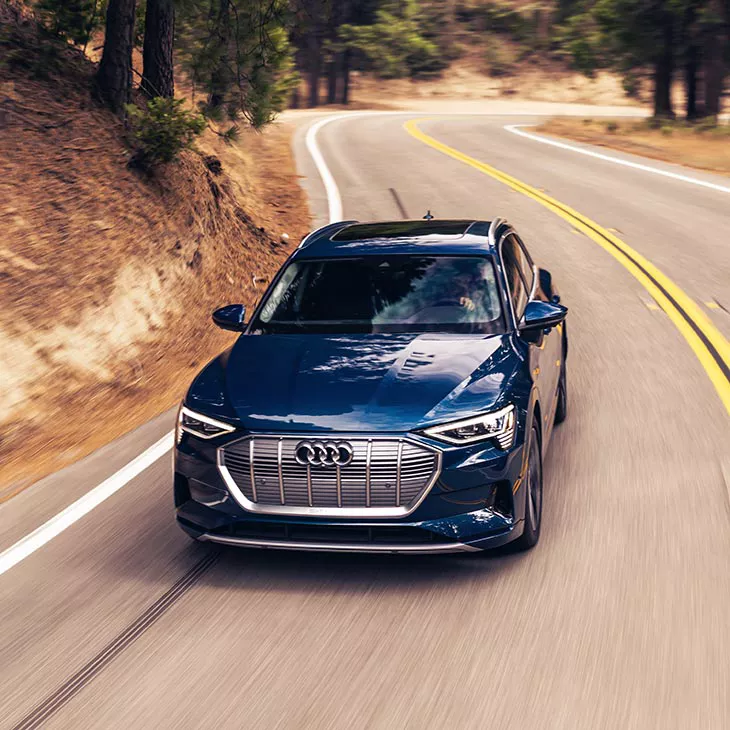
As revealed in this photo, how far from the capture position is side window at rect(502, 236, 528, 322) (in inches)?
272

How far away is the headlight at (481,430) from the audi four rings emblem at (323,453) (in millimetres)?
410

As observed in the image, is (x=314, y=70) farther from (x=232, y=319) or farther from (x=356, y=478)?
(x=356, y=478)

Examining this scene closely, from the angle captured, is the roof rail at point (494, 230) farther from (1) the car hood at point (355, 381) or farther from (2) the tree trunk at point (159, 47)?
(2) the tree trunk at point (159, 47)

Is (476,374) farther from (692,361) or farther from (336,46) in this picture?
(336,46)

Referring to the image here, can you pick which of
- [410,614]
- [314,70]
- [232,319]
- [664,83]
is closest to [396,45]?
[314,70]

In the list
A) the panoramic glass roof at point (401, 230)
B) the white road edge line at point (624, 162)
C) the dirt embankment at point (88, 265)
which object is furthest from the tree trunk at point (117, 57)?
the white road edge line at point (624, 162)

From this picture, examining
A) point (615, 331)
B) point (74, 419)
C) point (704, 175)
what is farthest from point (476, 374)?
point (704, 175)

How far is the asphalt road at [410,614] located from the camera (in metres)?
4.26

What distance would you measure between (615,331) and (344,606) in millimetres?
6899

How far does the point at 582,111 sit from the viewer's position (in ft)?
188

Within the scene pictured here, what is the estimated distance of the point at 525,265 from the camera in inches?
321

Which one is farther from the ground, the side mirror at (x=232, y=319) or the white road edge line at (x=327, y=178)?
the white road edge line at (x=327, y=178)

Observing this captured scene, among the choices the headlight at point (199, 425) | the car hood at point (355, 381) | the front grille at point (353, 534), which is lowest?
the front grille at point (353, 534)

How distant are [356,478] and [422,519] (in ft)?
1.26
